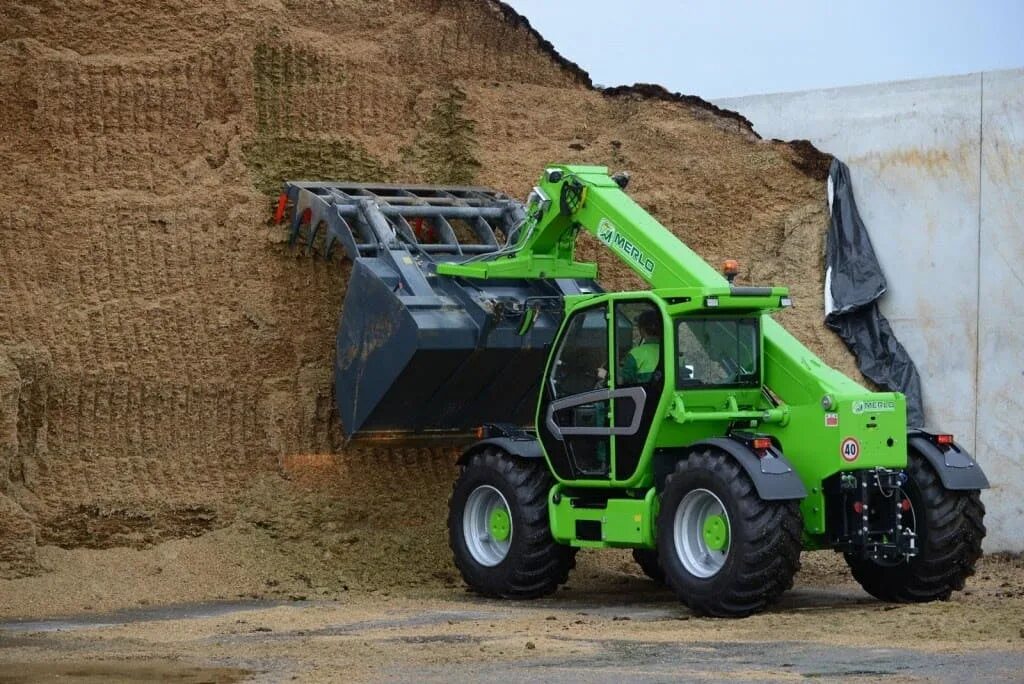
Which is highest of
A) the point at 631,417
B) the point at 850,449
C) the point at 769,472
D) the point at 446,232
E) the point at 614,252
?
the point at 446,232

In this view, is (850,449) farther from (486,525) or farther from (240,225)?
(240,225)

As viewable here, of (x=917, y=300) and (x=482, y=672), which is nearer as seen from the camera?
(x=482, y=672)

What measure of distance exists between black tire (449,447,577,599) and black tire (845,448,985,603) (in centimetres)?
205

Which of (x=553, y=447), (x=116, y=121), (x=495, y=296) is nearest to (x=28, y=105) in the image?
(x=116, y=121)

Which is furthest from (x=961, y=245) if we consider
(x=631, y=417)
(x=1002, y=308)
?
(x=631, y=417)

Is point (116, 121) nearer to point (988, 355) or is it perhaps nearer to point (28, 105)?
point (28, 105)

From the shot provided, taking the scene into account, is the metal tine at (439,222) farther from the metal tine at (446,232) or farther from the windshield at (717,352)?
the windshield at (717,352)

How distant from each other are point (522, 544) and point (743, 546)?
6.54 feet

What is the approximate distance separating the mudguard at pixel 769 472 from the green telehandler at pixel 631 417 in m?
0.01

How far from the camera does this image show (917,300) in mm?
14922

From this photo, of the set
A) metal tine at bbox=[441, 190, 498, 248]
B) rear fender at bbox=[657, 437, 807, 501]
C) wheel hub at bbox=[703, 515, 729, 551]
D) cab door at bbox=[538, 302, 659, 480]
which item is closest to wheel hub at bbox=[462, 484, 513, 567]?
cab door at bbox=[538, 302, 659, 480]

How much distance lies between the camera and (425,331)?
40.1 ft

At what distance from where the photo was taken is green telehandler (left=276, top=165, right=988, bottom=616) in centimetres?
1039

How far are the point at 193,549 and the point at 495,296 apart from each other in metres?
2.93
